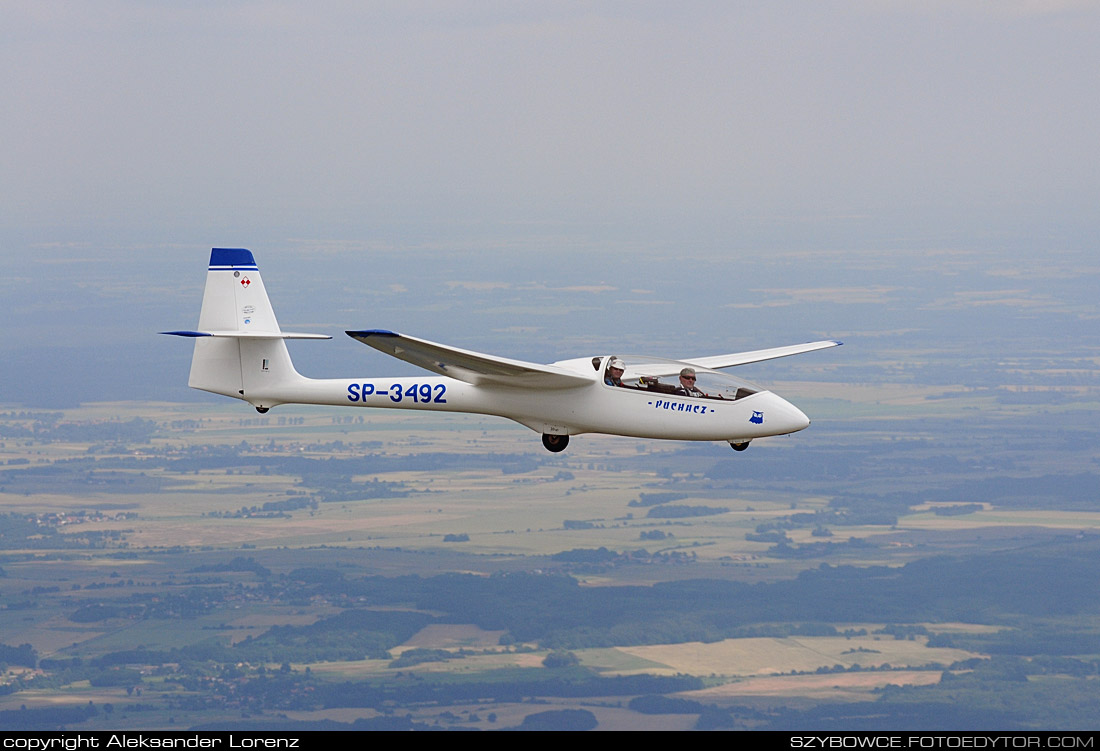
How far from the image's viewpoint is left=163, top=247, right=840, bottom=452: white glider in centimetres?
3136

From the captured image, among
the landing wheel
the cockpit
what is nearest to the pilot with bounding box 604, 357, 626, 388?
the cockpit

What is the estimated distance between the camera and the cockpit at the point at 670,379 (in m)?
31.6

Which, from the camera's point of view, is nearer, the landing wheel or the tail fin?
the landing wheel

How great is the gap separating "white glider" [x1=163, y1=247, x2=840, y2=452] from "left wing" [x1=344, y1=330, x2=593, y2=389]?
28mm

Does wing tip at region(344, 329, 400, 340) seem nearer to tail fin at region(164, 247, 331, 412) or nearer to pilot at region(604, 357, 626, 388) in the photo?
pilot at region(604, 357, 626, 388)

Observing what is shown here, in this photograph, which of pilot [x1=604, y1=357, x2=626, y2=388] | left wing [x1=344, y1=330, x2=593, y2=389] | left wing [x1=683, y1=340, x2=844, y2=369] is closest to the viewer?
left wing [x1=344, y1=330, x2=593, y2=389]

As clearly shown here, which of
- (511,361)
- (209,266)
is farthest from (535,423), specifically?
(209,266)

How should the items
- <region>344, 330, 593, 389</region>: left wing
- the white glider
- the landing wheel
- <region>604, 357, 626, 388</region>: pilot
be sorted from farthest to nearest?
the landing wheel → <region>604, 357, 626, 388</region>: pilot → the white glider → <region>344, 330, 593, 389</region>: left wing

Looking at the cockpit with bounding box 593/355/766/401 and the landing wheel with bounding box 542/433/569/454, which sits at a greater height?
the cockpit with bounding box 593/355/766/401

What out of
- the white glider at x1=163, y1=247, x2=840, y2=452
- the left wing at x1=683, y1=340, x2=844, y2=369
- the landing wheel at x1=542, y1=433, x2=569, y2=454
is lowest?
the landing wheel at x1=542, y1=433, x2=569, y2=454
